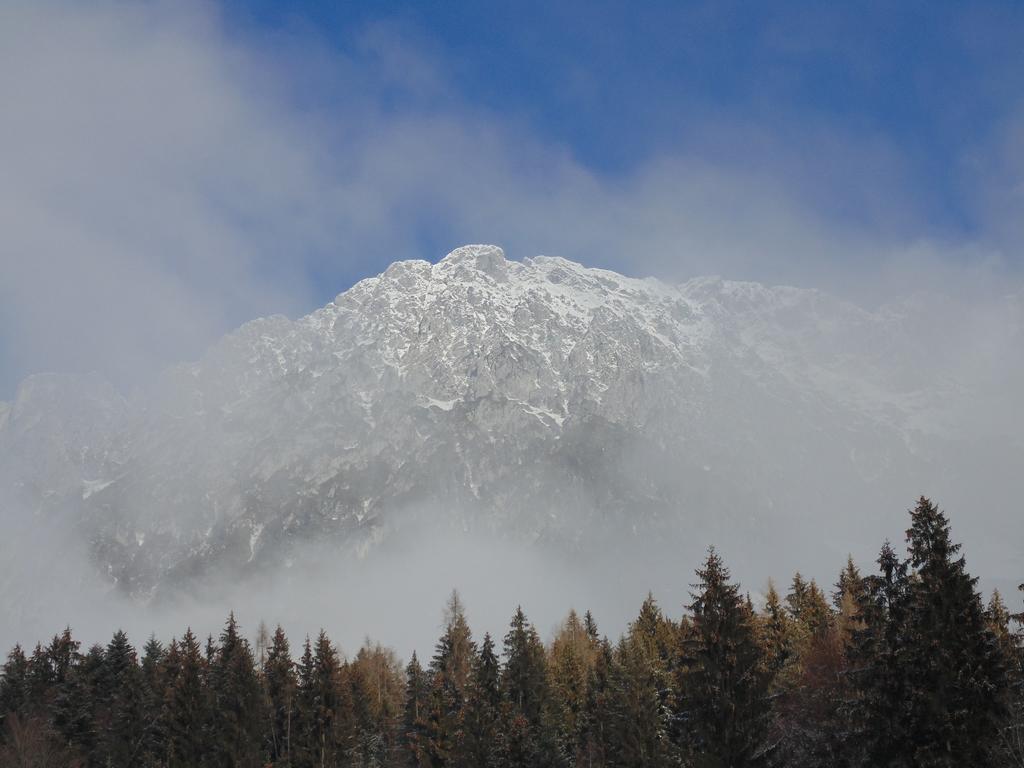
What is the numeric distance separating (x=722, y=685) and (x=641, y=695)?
36.0ft

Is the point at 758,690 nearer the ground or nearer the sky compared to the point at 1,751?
nearer the ground

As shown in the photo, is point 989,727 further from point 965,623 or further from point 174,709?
point 174,709

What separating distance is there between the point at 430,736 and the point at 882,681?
34.5 metres

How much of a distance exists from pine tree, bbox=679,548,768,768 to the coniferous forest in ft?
0.24

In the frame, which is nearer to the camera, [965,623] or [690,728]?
[965,623]

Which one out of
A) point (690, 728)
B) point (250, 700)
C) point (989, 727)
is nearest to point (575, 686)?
point (250, 700)

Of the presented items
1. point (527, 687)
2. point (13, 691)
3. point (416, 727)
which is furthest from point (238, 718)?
point (13, 691)

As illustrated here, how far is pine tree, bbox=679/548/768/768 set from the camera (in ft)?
115

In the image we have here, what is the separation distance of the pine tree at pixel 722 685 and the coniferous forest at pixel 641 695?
0.24ft

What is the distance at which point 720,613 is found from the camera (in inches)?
1458

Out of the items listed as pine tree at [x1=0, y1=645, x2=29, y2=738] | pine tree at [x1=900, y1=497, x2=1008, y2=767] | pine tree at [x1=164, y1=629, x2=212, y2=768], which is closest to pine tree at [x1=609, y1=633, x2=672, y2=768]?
pine tree at [x1=900, y1=497, x2=1008, y2=767]

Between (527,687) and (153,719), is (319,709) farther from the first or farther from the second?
(527,687)

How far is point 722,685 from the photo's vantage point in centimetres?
3581

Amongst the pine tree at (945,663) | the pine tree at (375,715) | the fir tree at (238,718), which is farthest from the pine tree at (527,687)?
the pine tree at (945,663)
